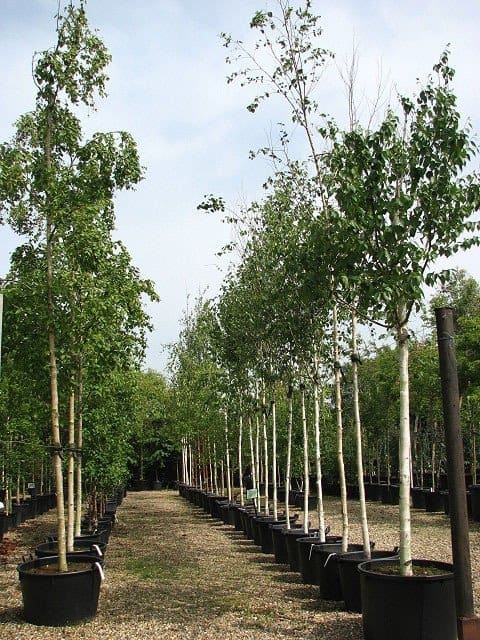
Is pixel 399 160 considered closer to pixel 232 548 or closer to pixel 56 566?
pixel 56 566

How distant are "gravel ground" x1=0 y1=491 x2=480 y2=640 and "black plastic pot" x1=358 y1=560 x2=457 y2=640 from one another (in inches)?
23.7

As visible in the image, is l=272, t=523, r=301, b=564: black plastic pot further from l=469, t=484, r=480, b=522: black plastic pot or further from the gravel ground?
l=469, t=484, r=480, b=522: black plastic pot

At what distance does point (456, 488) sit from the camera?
4.83 meters

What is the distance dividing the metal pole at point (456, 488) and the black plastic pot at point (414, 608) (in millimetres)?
476

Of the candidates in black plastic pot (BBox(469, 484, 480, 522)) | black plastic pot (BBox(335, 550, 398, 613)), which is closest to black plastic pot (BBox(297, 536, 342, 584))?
black plastic pot (BBox(335, 550, 398, 613))

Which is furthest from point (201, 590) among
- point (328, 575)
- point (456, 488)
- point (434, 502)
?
point (434, 502)

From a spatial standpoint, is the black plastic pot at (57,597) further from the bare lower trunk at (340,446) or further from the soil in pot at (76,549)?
the bare lower trunk at (340,446)

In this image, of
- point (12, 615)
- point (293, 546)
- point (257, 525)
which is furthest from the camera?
A: point (257, 525)

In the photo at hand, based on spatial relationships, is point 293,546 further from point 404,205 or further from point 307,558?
point 404,205

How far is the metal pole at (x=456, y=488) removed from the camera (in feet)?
15.3

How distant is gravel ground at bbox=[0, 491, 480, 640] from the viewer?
6.15 metres

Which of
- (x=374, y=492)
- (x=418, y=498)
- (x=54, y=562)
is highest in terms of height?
(x=54, y=562)

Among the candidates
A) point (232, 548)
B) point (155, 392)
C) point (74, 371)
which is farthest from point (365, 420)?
point (74, 371)

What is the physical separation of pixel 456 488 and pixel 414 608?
102cm
